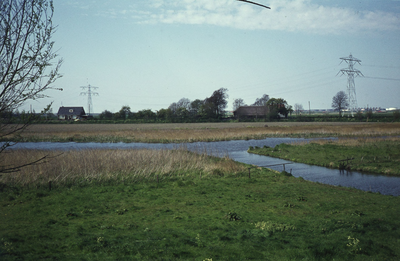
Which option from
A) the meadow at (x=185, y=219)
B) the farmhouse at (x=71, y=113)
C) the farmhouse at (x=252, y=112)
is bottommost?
the meadow at (x=185, y=219)

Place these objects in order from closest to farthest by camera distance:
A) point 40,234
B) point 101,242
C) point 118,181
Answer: point 101,242, point 40,234, point 118,181

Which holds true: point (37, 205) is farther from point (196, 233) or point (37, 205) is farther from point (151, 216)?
point (196, 233)

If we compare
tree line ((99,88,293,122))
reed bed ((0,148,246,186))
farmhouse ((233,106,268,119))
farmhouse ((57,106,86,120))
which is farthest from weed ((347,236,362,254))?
farmhouse ((57,106,86,120))

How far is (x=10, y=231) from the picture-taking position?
913 cm

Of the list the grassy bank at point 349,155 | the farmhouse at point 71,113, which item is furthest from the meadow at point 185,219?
the farmhouse at point 71,113

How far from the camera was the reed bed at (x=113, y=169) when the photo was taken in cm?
1673

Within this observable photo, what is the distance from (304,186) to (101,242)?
11631mm

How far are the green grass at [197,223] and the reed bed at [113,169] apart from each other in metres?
1.19

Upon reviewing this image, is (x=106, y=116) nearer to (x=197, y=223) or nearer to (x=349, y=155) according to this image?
(x=349, y=155)

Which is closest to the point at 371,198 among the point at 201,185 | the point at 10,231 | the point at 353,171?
the point at 201,185

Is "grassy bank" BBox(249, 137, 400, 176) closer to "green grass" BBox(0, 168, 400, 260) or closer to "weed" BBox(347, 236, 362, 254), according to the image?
"green grass" BBox(0, 168, 400, 260)

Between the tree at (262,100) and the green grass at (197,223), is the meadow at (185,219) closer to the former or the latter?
the green grass at (197,223)

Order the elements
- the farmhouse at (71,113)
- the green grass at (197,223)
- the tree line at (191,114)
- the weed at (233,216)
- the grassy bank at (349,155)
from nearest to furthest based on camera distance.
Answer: the green grass at (197,223) → the weed at (233,216) → the grassy bank at (349,155) → the tree line at (191,114) → the farmhouse at (71,113)

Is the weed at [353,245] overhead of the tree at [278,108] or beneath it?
beneath
